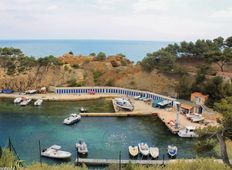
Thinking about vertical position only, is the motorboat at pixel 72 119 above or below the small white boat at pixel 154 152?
above

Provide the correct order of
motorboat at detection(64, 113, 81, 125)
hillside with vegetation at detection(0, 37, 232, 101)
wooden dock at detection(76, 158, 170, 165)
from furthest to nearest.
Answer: hillside with vegetation at detection(0, 37, 232, 101) → motorboat at detection(64, 113, 81, 125) → wooden dock at detection(76, 158, 170, 165)

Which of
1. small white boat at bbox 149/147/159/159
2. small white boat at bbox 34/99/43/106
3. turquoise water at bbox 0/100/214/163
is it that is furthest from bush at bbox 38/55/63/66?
small white boat at bbox 149/147/159/159

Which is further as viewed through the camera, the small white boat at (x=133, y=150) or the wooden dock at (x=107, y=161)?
the small white boat at (x=133, y=150)

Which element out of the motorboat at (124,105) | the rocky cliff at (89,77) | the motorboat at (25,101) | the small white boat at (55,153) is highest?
the rocky cliff at (89,77)

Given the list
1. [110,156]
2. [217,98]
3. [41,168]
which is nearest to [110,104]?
[217,98]

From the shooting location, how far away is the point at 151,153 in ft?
85.1

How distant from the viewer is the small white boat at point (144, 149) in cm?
2598

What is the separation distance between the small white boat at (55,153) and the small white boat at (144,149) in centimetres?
622

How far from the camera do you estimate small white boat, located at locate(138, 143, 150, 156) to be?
1023 inches

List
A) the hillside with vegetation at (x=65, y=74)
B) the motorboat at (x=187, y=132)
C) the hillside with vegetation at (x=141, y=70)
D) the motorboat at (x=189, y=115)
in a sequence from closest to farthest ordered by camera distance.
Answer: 1. the motorboat at (x=187, y=132)
2. the motorboat at (x=189, y=115)
3. the hillside with vegetation at (x=141, y=70)
4. the hillside with vegetation at (x=65, y=74)

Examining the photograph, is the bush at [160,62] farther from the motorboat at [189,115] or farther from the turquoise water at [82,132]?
the motorboat at [189,115]

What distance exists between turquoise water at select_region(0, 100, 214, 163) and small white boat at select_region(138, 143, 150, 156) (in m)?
1.35

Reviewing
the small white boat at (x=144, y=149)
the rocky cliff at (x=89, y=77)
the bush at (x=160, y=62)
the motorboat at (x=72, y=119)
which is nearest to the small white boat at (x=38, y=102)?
the motorboat at (x=72, y=119)

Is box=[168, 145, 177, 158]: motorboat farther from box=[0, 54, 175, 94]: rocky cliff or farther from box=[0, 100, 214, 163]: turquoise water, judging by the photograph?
box=[0, 54, 175, 94]: rocky cliff
